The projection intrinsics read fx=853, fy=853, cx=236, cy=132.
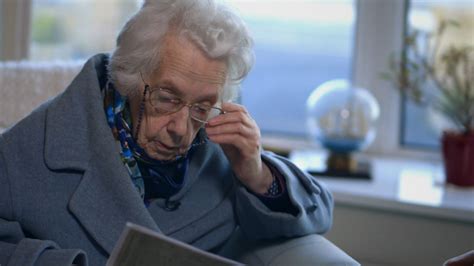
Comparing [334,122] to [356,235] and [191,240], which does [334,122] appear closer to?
[356,235]

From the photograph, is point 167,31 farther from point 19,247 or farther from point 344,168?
point 344,168

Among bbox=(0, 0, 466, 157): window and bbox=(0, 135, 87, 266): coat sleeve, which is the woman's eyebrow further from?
bbox=(0, 0, 466, 157): window

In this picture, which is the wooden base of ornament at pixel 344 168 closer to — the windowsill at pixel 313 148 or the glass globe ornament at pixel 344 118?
the glass globe ornament at pixel 344 118

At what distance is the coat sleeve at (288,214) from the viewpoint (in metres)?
1.91

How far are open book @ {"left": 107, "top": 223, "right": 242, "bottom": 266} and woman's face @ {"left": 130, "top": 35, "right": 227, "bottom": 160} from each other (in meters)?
0.40

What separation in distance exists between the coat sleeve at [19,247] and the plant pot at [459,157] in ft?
4.69

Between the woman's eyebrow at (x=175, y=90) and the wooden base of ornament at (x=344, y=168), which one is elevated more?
the woman's eyebrow at (x=175, y=90)

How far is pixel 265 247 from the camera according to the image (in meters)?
1.95

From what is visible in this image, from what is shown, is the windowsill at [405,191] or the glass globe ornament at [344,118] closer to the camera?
the windowsill at [405,191]

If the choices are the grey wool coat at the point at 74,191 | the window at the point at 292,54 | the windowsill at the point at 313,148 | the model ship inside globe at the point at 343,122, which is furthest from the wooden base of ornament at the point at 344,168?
the grey wool coat at the point at 74,191

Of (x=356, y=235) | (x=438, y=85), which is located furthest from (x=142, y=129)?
(x=438, y=85)

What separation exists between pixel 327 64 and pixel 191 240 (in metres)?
1.40

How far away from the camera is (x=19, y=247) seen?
168cm

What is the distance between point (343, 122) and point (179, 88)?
114 cm
